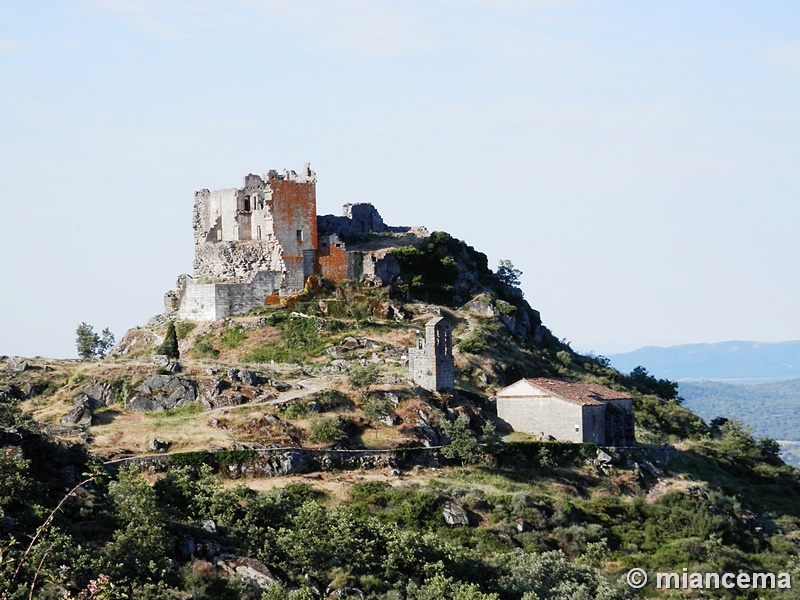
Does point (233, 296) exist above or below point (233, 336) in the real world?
above

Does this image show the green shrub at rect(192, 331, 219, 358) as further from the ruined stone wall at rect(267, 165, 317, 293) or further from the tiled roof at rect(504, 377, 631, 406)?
the tiled roof at rect(504, 377, 631, 406)

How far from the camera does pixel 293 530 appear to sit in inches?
1812

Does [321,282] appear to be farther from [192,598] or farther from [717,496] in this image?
[192,598]

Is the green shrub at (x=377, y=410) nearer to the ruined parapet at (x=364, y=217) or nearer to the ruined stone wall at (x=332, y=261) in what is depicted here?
the ruined stone wall at (x=332, y=261)

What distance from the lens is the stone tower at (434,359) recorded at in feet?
215

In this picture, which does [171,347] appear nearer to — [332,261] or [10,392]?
[10,392]

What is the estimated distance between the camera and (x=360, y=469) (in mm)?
58719

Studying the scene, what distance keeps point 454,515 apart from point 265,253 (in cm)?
3021

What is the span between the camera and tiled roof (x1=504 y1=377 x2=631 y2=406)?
216 ft

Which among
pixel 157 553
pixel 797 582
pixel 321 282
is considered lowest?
pixel 797 582

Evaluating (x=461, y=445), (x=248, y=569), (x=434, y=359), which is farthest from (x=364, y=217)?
(x=248, y=569)

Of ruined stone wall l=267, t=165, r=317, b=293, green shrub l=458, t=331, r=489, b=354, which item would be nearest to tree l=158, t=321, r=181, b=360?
ruined stone wall l=267, t=165, r=317, b=293

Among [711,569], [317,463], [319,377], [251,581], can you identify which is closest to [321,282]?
[319,377]

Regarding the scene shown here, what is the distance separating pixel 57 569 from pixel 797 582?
32729 mm
